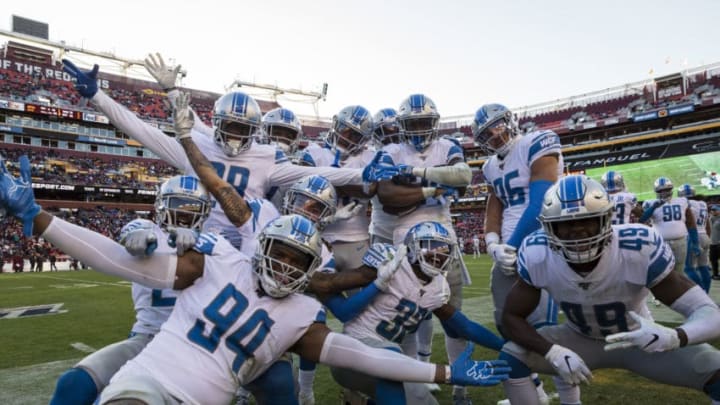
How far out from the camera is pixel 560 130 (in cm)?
4631

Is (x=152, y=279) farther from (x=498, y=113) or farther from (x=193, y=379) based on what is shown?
(x=498, y=113)

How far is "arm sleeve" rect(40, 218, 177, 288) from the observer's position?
2443mm

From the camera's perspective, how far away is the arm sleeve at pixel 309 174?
4156 mm

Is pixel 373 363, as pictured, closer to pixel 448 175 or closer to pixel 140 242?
pixel 140 242

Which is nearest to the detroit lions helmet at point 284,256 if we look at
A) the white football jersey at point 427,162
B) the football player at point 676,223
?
the white football jersey at point 427,162

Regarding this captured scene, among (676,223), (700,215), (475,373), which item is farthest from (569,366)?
(700,215)

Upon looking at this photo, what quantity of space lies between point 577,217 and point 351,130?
256cm

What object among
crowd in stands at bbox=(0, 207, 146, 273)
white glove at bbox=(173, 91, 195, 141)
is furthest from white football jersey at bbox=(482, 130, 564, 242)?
crowd in stands at bbox=(0, 207, 146, 273)

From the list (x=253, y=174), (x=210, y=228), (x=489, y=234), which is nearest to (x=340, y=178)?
(x=253, y=174)

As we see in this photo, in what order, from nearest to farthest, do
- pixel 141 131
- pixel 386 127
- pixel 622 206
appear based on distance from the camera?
1. pixel 141 131
2. pixel 386 127
3. pixel 622 206

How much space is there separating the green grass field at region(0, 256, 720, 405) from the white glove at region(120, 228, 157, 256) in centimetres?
239

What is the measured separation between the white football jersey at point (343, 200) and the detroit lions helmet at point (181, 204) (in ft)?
4.48

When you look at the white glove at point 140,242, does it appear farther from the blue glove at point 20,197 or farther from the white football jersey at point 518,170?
the white football jersey at point 518,170

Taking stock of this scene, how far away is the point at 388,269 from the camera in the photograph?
339 cm
